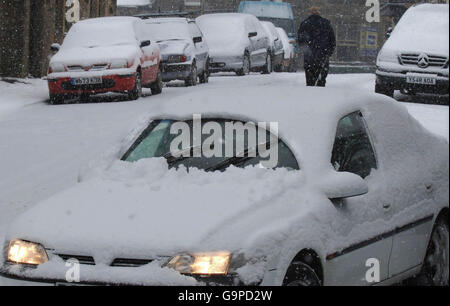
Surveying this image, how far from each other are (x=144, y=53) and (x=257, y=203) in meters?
15.3

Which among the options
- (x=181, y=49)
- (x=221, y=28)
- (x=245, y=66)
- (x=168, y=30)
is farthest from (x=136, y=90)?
(x=221, y=28)

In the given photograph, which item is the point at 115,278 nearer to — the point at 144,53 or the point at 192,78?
the point at 144,53

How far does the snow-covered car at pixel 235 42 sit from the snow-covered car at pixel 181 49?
2039mm

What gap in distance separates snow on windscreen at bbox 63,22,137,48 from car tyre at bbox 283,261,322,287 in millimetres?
15373

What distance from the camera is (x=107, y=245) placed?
4500 millimetres

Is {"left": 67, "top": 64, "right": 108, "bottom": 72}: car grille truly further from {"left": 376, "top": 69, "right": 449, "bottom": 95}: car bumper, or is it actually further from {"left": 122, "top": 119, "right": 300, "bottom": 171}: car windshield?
{"left": 122, "top": 119, "right": 300, "bottom": 171}: car windshield

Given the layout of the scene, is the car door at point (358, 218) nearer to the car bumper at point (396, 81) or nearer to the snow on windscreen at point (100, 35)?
the car bumper at point (396, 81)

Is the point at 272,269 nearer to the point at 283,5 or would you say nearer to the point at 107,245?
the point at 107,245

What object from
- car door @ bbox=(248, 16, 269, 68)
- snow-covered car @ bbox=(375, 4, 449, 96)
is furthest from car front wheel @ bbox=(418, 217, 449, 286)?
car door @ bbox=(248, 16, 269, 68)

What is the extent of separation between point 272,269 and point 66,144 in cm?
→ 894

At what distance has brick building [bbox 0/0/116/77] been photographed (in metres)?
25.0

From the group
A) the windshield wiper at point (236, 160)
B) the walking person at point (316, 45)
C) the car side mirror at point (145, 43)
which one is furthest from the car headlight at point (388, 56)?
the windshield wiper at point (236, 160)

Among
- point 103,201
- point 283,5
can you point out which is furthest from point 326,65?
point 283,5

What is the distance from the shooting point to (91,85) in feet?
60.1
